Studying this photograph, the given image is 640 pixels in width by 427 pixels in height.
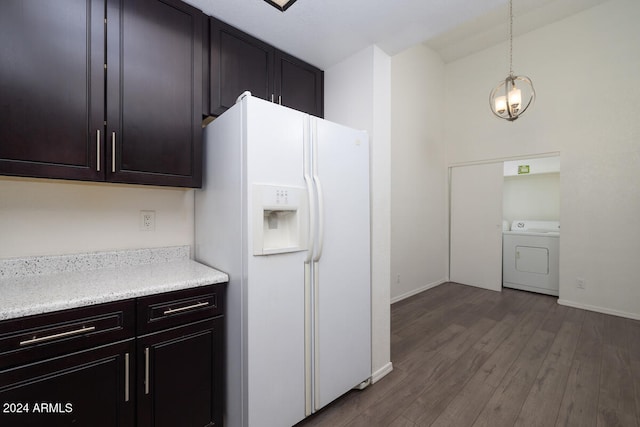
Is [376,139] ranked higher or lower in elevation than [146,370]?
higher

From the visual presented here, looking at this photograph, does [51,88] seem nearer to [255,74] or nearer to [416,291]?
[255,74]

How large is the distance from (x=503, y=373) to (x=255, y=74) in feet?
9.52

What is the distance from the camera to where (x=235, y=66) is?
176cm

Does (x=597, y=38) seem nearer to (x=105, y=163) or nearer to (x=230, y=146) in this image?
(x=230, y=146)

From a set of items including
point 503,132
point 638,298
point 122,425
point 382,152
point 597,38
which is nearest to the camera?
point 122,425

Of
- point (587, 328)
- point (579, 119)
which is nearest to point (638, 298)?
point (587, 328)

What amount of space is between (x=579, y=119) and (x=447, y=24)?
3.01 m

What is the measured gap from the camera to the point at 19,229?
1411 millimetres

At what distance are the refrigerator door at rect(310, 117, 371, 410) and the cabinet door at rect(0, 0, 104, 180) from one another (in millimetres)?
1123

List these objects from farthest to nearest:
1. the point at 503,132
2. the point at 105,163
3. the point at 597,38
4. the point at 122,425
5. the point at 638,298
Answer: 1. the point at 503,132
2. the point at 597,38
3. the point at 638,298
4. the point at 105,163
5. the point at 122,425

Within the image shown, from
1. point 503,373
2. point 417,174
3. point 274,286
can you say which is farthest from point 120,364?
point 417,174

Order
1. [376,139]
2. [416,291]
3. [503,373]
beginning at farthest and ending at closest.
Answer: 1. [416,291]
2. [503,373]
3. [376,139]

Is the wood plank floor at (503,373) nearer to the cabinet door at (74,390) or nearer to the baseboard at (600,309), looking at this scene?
the baseboard at (600,309)

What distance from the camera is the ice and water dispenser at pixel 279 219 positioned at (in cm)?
131
